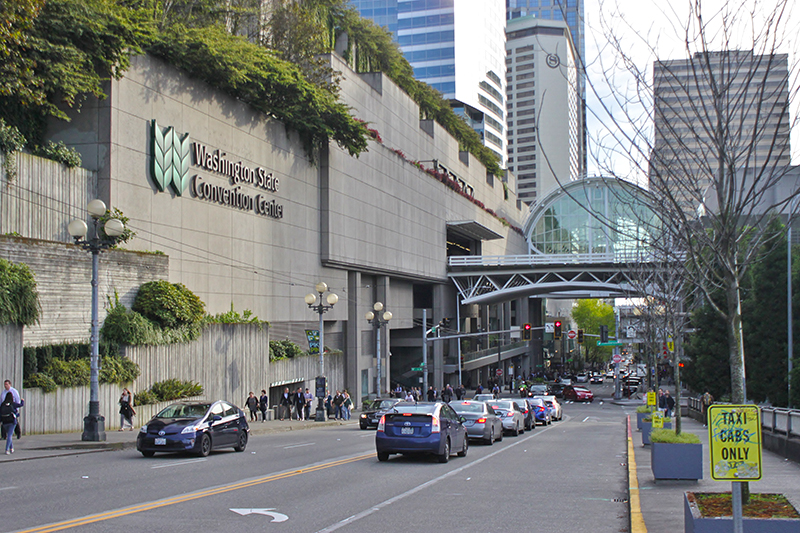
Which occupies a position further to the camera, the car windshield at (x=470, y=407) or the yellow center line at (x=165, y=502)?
the car windshield at (x=470, y=407)

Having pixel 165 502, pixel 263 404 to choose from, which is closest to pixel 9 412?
pixel 165 502

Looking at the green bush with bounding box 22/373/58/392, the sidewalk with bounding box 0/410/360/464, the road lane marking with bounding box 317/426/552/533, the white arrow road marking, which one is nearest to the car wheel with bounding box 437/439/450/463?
the road lane marking with bounding box 317/426/552/533


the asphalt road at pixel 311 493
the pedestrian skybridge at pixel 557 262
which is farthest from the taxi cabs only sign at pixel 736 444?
the pedestrian skybridge at pixel 557 262

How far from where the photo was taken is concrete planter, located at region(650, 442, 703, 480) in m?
12.5

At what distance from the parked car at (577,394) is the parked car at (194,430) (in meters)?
52.9

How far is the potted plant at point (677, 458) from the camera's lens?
12.5 metres

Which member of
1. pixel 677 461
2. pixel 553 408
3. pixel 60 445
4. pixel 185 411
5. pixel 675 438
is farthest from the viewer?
pixel 553 408

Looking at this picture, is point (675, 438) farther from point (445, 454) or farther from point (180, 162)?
point (180, 162)

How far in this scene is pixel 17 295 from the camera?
21.9m

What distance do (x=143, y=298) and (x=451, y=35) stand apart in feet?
298

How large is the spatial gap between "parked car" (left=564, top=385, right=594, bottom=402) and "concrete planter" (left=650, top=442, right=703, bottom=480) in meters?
57.7

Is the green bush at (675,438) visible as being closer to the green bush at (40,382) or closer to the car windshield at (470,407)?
the car windshield at (470,407)

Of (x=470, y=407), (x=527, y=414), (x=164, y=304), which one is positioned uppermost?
(x=164, y=304)

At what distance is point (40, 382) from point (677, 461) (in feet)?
60.4
